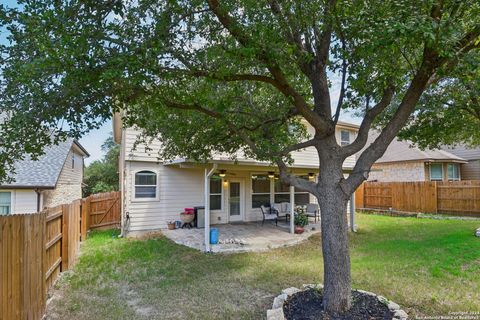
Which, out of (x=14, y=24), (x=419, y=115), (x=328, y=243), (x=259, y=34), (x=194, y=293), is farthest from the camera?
(x=419, y=115)

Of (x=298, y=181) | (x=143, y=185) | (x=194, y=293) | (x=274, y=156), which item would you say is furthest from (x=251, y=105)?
(x=143, y=185)

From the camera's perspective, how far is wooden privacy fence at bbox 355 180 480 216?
50.9 feet

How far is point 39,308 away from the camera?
432 cm

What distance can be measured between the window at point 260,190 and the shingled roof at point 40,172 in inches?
309

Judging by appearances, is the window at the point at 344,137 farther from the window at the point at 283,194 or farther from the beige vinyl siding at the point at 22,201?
the beige vinyl siding at the point at 22,201

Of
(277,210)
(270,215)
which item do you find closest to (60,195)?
(270,215)

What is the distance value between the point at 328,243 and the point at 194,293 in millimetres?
2837

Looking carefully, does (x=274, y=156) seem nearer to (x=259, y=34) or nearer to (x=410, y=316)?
(x=259, y=34)

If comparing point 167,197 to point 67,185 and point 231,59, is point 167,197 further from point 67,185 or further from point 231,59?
point 231,59

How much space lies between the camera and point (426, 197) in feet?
55.1

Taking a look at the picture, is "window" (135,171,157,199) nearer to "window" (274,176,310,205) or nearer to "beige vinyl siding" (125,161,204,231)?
"beige vinyl siding" (125,161,204,231)

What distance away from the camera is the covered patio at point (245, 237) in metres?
8.86

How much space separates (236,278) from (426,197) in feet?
48.8

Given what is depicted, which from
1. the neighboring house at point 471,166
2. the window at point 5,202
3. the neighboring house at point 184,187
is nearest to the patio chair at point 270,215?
the neighboring house at point 184,187
